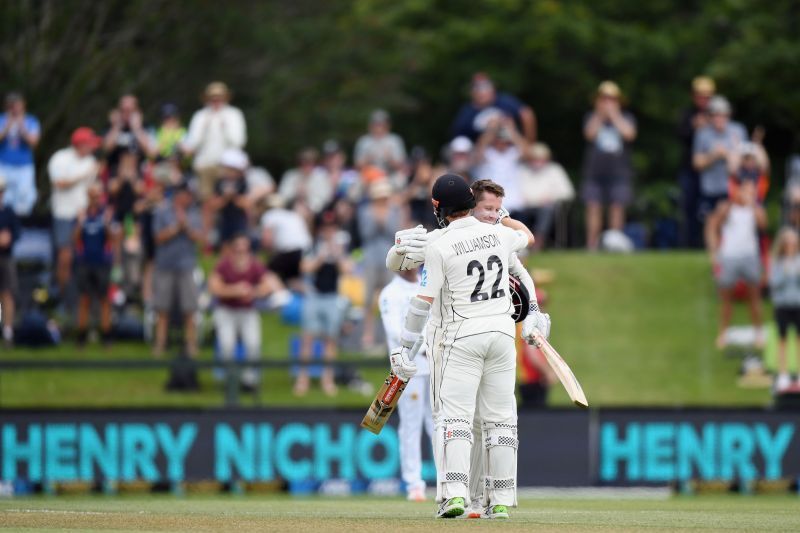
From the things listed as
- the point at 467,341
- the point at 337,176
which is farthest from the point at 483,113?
the point at 467,341

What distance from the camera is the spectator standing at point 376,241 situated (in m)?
22.5

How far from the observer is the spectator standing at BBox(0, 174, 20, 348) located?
21672mm

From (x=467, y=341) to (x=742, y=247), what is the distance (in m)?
12.8

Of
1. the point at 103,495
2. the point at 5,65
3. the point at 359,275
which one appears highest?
the point at 5,65

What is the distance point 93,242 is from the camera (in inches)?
882

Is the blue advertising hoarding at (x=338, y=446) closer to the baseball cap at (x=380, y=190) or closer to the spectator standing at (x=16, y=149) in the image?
the baseball cap at (x=380, y=190)

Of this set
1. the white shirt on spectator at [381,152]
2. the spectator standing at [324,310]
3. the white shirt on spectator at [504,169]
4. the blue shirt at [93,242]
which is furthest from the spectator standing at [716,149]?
the blue shirt at [93,242]

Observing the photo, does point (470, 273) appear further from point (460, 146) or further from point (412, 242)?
point (460, 146)

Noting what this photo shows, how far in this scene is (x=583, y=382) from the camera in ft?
76.9

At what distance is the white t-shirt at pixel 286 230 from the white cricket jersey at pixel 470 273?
42.0 feet

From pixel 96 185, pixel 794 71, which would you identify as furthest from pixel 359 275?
pixel 794 71

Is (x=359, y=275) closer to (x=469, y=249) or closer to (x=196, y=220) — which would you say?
(x=196, y=220)

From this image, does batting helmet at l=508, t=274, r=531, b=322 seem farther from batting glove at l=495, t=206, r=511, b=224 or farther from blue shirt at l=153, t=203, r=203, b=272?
blue shirt at l=153, t=203, r=203, b=272

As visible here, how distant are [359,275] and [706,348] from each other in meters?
5.52
